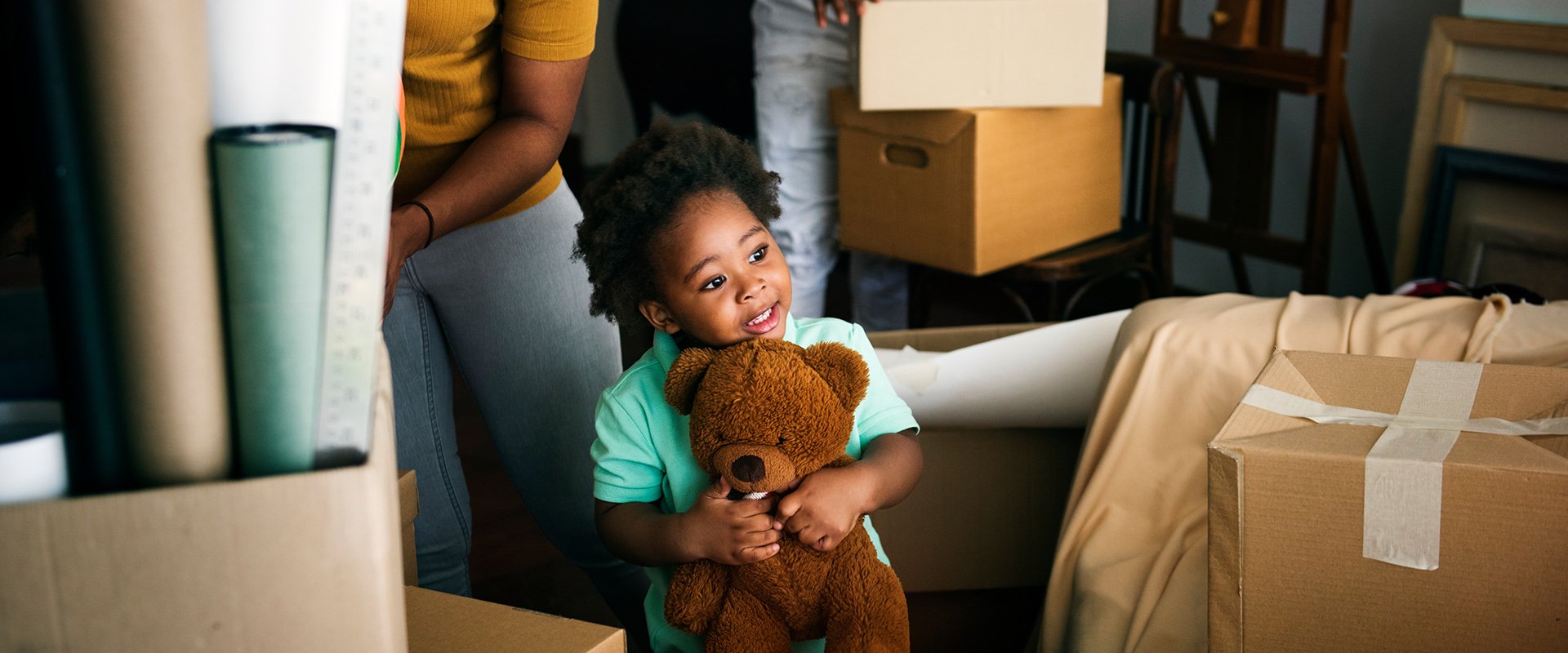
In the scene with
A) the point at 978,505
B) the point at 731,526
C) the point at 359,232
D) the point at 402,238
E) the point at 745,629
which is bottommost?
the point at 978,505

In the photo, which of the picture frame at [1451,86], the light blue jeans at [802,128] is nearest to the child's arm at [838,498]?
the light blue jeans at [802,128]

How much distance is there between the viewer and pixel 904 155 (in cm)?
234

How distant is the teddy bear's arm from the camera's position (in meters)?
1.09

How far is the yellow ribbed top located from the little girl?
6.2 inches

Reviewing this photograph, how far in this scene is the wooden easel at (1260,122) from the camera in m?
2.51

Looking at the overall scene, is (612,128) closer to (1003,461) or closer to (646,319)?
(1003,461)

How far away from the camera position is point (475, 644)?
863 millimetres

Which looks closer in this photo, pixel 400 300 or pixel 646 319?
pixel 646 319

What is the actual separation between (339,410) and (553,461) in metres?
0.83

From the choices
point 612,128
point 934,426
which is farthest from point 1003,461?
point 612,128

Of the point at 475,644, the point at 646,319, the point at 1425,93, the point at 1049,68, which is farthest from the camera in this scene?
the point at 1425,93

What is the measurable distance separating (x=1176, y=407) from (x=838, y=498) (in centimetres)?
59

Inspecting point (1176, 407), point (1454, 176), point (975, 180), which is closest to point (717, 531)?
point (1176, 407)

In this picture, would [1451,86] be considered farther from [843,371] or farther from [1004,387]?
[843,371]
